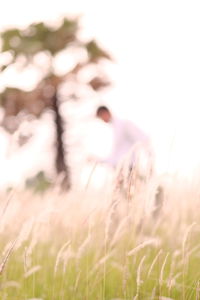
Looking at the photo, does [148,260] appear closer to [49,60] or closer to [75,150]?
[75,150]

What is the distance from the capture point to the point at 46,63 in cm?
1848

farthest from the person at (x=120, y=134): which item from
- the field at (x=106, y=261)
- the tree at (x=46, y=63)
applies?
the tree at (x=46, y=63)

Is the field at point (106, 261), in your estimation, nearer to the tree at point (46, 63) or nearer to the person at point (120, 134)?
the person at point (120, 134)

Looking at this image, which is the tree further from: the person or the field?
the field

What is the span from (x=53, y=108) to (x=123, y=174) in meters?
15.4

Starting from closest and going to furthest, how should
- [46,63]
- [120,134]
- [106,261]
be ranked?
[106,261] → [120,134] → [46,63]

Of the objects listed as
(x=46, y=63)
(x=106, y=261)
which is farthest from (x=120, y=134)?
(x=46, y=63)

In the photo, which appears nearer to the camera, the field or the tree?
the field

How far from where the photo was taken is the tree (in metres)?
18.0


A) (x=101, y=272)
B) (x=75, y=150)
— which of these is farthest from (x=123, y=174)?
(x=75, y=150)

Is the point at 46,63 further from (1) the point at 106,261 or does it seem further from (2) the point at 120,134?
(1) the point at 106,261

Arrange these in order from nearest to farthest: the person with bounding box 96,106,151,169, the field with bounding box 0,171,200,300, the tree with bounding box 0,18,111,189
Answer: the field with bounding box 0,171,200,300
the person with bounding box 96,106,151,169
the tree with bounding box 0,18,111,189

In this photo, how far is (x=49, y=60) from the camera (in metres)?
18.6

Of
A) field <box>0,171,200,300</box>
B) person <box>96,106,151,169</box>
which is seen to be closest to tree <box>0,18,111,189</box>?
person <box>96,106,151,169</box>
